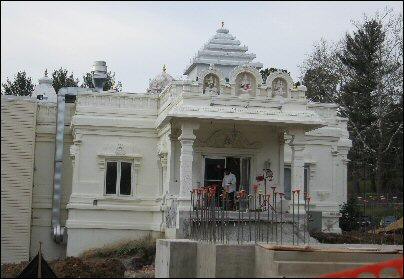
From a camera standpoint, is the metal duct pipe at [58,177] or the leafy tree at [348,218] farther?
the leafy tree at [348,218]

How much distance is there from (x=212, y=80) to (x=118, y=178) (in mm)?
4856

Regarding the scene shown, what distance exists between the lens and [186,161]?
65.0 feet

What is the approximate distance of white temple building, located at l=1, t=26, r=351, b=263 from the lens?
2075 centimetres

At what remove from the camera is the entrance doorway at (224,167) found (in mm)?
22188

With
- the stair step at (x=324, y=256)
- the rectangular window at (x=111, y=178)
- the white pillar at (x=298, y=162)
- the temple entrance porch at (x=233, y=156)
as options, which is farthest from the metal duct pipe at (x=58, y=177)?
the stair step at (x=324, y=256)

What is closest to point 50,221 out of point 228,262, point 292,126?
point 292,126

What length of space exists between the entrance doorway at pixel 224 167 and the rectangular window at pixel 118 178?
2804 millimetres

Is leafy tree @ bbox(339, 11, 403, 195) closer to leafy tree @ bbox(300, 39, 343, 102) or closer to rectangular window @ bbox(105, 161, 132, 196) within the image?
leafy tree @ bbox(300, 39, 343, 102)

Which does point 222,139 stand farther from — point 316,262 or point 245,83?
point 316,262

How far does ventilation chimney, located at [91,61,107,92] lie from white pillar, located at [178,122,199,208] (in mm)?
7594

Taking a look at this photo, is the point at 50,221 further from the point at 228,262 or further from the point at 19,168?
the point at 228,262

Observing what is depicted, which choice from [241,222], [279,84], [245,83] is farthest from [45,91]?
[241,222]

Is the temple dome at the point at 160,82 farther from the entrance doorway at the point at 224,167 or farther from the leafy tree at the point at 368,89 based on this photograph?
the leafy tree at the point at 368,89

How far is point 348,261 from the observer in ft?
38.8
